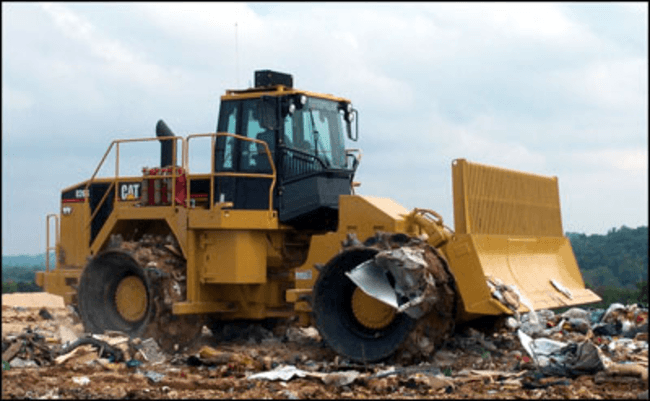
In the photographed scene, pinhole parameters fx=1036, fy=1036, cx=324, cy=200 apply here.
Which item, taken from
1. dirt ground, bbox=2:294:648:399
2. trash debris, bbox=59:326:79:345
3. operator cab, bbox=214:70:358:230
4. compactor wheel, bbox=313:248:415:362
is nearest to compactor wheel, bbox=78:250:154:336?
trash debris, bbox=59:326:79:345

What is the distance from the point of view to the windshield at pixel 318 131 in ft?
47.9

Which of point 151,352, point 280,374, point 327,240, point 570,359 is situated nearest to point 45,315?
point 151,352

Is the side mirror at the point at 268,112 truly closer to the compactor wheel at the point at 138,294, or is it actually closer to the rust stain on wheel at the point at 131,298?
the compactor wheel at the point at 138,294

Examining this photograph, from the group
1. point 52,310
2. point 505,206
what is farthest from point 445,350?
point 52,310

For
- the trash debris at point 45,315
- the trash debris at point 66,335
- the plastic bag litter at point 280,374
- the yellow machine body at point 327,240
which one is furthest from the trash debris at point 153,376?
the trash debris at point 45,315

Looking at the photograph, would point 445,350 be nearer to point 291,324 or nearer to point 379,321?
point 379,321

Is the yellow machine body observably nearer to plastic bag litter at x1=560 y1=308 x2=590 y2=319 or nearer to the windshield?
the windshield

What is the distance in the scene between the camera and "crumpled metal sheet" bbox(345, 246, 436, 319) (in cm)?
1170

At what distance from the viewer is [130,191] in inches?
608

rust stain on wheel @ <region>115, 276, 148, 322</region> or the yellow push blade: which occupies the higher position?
the yellow push blade

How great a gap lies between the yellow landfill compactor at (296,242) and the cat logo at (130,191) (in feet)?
0.08

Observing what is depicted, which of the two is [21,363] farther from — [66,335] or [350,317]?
[350,317]

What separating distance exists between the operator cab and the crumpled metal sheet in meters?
2.29

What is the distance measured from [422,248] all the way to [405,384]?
1.98 meters
